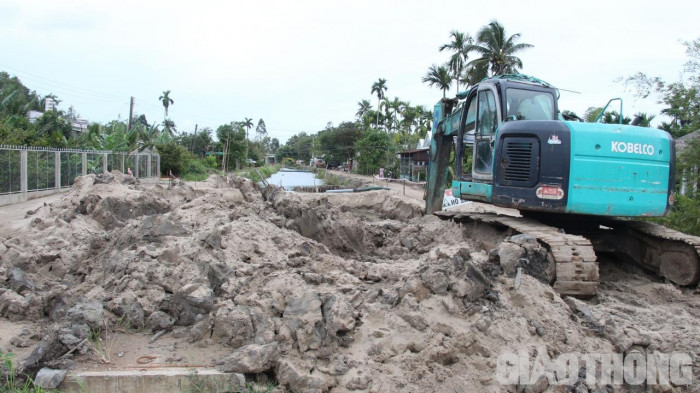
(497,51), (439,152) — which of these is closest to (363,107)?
(497,51)

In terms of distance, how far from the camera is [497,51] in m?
32.3

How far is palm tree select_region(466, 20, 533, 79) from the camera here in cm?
3228

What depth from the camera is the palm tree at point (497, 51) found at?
3228 centimetres

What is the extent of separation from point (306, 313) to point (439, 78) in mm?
40145

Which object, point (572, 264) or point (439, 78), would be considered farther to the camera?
point (439, 78)

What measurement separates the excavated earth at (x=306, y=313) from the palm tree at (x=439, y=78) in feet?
121

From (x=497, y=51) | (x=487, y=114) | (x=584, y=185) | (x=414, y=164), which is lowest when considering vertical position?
(x=584, y=185)

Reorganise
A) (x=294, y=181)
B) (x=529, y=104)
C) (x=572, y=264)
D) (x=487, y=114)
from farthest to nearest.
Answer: (x=294, y=181)
(x=487, y=114)
(x=529, y=104)
(x=572, y=264)

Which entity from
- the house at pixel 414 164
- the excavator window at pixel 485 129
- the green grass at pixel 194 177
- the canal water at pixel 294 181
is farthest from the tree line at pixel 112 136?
the excavator window at pixel 485 129

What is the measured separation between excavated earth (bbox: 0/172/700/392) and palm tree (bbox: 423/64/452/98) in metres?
37.0

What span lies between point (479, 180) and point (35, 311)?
5619 mm

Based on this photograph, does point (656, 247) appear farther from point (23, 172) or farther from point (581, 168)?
point (23, 172)

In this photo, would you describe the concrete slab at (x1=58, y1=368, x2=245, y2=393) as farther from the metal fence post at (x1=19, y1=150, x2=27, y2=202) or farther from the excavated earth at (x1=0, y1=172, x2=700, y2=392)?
the metal fence post at (x1=19, y1=150, x2=27, y2=202)

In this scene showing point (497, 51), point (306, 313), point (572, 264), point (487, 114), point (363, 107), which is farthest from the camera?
point (363, 107)
